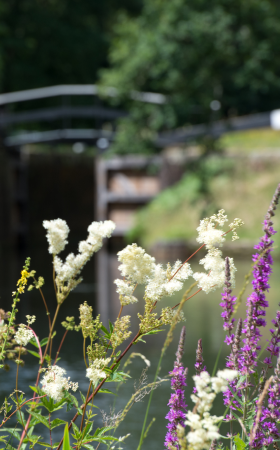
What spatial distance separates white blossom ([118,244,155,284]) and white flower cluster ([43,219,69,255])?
166 mm

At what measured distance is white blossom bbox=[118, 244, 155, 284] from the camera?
168cm

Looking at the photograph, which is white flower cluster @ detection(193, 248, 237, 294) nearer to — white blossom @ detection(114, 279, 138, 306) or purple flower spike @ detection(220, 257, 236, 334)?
purple flower spike @ detection(220, 257, 236, 334)

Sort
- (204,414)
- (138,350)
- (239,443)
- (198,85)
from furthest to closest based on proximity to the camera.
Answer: (198,85) → (138,350) → (239,443) → (204,414)

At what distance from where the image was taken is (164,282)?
5.81 feet

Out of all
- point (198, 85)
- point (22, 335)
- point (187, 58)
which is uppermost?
point (187, 58)

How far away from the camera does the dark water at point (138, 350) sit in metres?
3.80

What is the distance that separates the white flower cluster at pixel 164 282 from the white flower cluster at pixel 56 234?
0.89ft

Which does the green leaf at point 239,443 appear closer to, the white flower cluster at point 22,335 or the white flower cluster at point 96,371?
the white flower cluster at point 96,371

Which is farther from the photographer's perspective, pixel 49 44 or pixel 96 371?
pixel 49 44

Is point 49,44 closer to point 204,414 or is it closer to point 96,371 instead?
point 96,371

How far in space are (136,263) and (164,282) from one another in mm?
123

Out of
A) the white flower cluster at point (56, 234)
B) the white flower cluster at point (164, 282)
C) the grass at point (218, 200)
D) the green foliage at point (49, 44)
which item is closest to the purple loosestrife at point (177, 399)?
the white flower cluster at point (164, 282)

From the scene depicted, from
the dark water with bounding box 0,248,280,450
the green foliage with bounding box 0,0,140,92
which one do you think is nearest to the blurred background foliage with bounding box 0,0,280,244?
the dark water with bounding box 0,248,280,450

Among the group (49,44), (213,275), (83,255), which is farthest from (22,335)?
(49,44)
